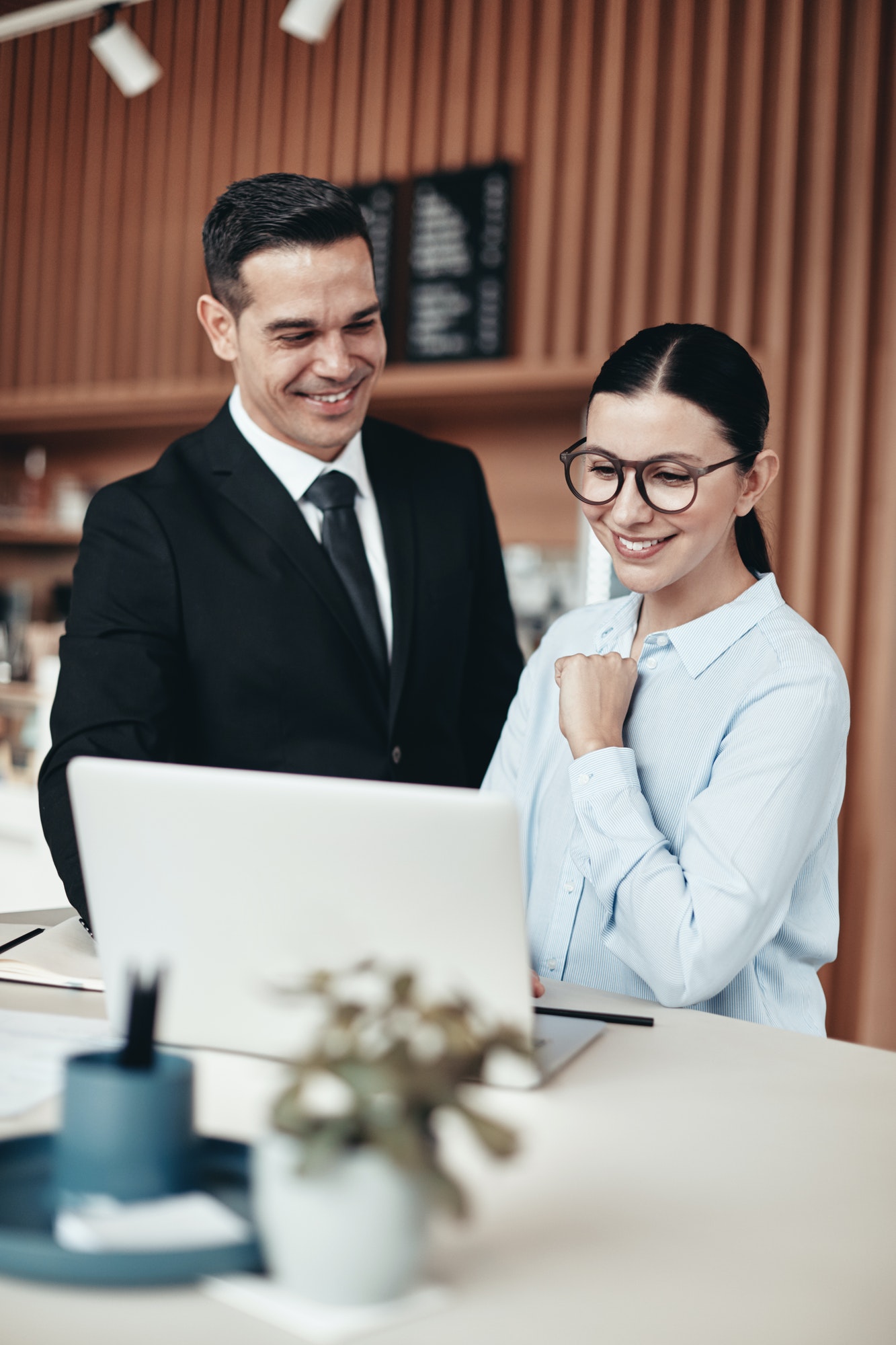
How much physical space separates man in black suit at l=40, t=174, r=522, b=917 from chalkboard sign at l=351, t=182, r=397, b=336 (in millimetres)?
1941

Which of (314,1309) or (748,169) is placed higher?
(748,169)

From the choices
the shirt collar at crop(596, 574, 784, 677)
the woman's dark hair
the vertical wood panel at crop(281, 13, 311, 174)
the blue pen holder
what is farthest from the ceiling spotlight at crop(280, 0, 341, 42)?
the blue pen holder

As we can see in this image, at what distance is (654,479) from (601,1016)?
0.63m

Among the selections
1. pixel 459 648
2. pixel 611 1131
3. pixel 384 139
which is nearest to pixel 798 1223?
pixel 611 1131

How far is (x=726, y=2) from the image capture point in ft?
11.0

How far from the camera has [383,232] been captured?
3.88 meters

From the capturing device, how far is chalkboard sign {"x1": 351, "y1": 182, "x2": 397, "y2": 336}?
384 cm

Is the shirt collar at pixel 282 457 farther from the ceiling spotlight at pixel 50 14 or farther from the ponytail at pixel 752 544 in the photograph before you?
the ceiling spotlight at pixel 50 14

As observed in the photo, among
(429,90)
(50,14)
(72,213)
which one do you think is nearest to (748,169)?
(429,90)

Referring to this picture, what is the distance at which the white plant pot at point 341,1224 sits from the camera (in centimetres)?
61

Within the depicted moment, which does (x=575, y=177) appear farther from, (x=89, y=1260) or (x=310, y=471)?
(x=89, y=1260)

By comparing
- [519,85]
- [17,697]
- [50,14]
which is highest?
[50,14]

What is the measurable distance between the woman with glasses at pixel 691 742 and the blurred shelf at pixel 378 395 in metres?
2.02

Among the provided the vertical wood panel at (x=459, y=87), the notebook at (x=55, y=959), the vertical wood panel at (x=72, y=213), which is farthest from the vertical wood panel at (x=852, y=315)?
the vertical wood panel at (x=72, y=213)
